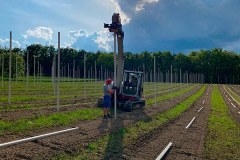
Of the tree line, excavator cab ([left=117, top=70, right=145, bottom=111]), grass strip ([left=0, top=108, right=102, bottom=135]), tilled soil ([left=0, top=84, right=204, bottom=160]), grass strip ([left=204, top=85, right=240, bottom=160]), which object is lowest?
grass strip ([left=204, top=85, right=240, bottom=160])

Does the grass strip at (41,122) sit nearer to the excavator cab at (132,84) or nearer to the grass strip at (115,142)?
the grass strip at (115,142)

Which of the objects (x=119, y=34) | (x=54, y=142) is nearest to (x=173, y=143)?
(x=54, y=142)

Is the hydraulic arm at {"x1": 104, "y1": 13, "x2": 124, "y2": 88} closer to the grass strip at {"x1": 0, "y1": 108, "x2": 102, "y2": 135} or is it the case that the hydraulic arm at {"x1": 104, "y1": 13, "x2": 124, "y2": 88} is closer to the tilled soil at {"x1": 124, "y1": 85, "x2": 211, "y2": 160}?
the grass strip at {"x1": 0, "y1": 108, "x2": 102, "y2": 135}

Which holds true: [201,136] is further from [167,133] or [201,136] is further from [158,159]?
[158,159]

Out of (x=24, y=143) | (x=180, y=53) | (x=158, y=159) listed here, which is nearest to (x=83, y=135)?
(x=24, y=143)

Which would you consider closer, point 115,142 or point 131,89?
point 115,142

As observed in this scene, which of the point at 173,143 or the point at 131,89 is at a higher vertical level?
the point at 131,89

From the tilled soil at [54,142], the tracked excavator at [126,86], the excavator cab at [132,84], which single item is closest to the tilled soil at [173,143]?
the tilled soil at [54,142]

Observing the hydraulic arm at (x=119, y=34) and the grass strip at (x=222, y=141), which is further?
the hydraulic arm at (x=119, y=34)

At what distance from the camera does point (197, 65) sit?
133875 millimetres

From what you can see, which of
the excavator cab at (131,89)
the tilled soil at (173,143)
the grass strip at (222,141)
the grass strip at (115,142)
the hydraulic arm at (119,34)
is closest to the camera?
the grass strip at (115,142)

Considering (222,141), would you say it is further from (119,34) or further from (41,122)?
(119,34)

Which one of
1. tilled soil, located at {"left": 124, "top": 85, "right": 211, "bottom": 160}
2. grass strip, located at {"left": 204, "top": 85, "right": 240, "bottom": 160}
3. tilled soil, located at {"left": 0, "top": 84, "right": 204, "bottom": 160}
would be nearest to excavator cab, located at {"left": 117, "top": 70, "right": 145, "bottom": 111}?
grass strip, located at {"left": 204, "top": 85, "right": 240, "bottom": 160}

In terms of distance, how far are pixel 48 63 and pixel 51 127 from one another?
11019 centimetres
